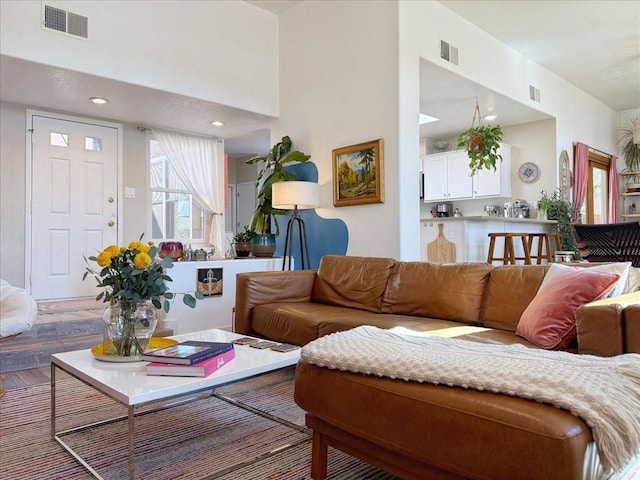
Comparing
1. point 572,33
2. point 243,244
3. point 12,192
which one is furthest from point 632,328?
point 12,192

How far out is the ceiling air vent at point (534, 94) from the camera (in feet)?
20.5

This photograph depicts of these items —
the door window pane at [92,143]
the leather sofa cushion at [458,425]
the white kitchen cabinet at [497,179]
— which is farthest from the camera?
the white kitchen cabinet at [497,179]

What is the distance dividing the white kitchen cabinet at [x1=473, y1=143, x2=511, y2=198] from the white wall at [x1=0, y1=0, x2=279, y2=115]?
→ 12.3 feet

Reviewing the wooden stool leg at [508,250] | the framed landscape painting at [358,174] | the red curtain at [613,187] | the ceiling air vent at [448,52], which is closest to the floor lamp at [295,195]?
the framed landscape painting at [358,174]

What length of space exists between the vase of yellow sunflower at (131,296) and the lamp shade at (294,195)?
2.52m

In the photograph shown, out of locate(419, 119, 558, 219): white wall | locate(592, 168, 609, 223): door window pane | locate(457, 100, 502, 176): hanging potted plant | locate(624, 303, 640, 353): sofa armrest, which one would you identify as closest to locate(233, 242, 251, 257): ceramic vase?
locate(457, 100, 502, 176): hanging potted plant

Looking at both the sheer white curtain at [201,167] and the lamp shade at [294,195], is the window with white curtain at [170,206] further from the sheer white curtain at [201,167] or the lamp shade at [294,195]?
the lamp shade at [294,195]

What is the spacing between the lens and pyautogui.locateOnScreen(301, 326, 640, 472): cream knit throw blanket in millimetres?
1084

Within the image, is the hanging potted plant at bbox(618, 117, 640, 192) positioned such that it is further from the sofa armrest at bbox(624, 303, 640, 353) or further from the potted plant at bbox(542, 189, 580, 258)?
the sofa armrest at bbox(624, 303, 640, 353)

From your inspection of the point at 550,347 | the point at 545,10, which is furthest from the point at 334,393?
the point at 545,10

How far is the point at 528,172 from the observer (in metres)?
7.12

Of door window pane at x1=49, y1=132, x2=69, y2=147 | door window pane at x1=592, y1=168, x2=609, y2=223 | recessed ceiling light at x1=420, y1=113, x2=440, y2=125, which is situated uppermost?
recessed ceiling light at x1=420, y1=113, x2=440, y2=125

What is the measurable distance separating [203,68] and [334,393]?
13.8 ft

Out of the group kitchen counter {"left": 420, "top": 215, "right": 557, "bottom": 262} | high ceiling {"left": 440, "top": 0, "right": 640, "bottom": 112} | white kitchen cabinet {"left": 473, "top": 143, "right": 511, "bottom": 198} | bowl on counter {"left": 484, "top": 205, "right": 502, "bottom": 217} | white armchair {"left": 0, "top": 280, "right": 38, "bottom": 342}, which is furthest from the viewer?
bowl on counter {"left": 484, "top": 205, "right": 502, "bottom": 217}
